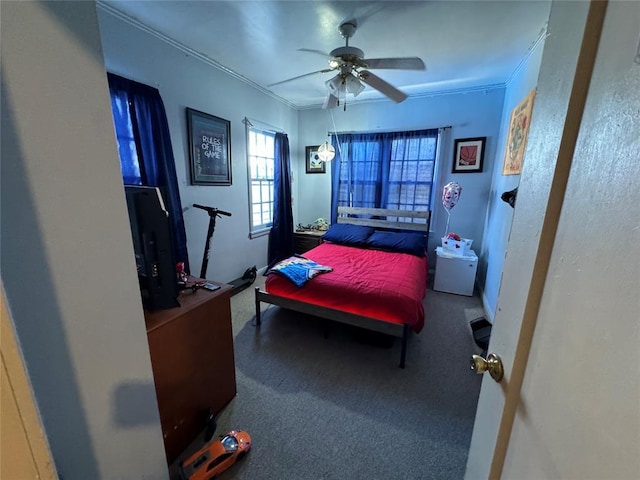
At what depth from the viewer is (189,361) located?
1.33 m

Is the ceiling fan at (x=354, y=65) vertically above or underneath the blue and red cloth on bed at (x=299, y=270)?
above

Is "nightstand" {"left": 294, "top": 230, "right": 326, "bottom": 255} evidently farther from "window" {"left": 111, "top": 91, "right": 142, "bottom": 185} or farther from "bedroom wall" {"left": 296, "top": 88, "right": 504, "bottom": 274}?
"window" {"left": 111, "top": 91, "right": 142, "bottom": 185}

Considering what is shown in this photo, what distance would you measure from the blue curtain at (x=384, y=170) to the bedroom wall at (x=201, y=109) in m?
1.14

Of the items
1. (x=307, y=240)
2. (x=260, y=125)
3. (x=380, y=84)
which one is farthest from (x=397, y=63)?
(x=307, y=240)

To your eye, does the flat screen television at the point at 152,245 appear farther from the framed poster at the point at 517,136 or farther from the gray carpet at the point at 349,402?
the framed poster at the point at 517,136

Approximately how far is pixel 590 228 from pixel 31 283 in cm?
114

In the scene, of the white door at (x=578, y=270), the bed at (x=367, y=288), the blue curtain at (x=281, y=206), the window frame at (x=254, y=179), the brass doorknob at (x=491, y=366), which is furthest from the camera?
the blue curtain at (x=281, y=206)

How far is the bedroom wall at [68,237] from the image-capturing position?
1.82 feet

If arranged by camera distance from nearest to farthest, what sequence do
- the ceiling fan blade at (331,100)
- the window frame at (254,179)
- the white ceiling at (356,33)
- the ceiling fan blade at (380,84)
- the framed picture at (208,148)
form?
1. the white ceiling at (356,33)
2. the ceiling fan blade at (380,84)
3. the ceiling fan blade at (331,100)
4. the framed picture at (208,148)
5. the window frame at (254,179)

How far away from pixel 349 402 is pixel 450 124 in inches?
142

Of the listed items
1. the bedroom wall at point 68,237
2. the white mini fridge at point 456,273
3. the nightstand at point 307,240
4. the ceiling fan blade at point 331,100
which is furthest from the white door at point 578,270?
the nightstand at point 307,240

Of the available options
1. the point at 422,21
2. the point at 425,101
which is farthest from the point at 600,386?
the point at 425,101

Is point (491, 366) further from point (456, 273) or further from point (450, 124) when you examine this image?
point (450, 124)

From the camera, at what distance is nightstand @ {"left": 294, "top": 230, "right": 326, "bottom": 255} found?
417 cm
